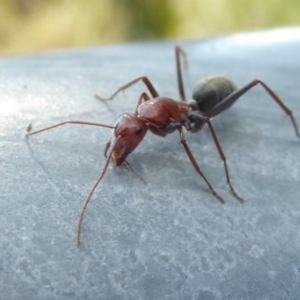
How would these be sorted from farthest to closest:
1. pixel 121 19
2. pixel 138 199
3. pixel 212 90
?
pixel 121 19 < pixel 212 90 < pixel 138 199

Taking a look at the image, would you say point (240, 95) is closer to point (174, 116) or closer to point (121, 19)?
point (174, 116)

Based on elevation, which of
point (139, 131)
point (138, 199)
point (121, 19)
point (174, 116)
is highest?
point (138, 199)

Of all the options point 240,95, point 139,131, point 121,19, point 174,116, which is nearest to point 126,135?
point 139,131

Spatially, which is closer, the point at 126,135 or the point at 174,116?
the point at 126,135

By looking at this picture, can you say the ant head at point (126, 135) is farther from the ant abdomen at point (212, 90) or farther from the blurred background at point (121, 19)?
the blurred background at point (121, 19)

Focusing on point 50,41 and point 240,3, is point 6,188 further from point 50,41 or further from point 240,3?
point 240,3

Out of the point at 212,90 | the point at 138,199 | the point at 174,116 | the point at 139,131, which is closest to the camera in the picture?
the point at 138,199

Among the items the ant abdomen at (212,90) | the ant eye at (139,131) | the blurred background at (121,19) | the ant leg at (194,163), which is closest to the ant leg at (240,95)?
the ant abdomen at (212,90)
